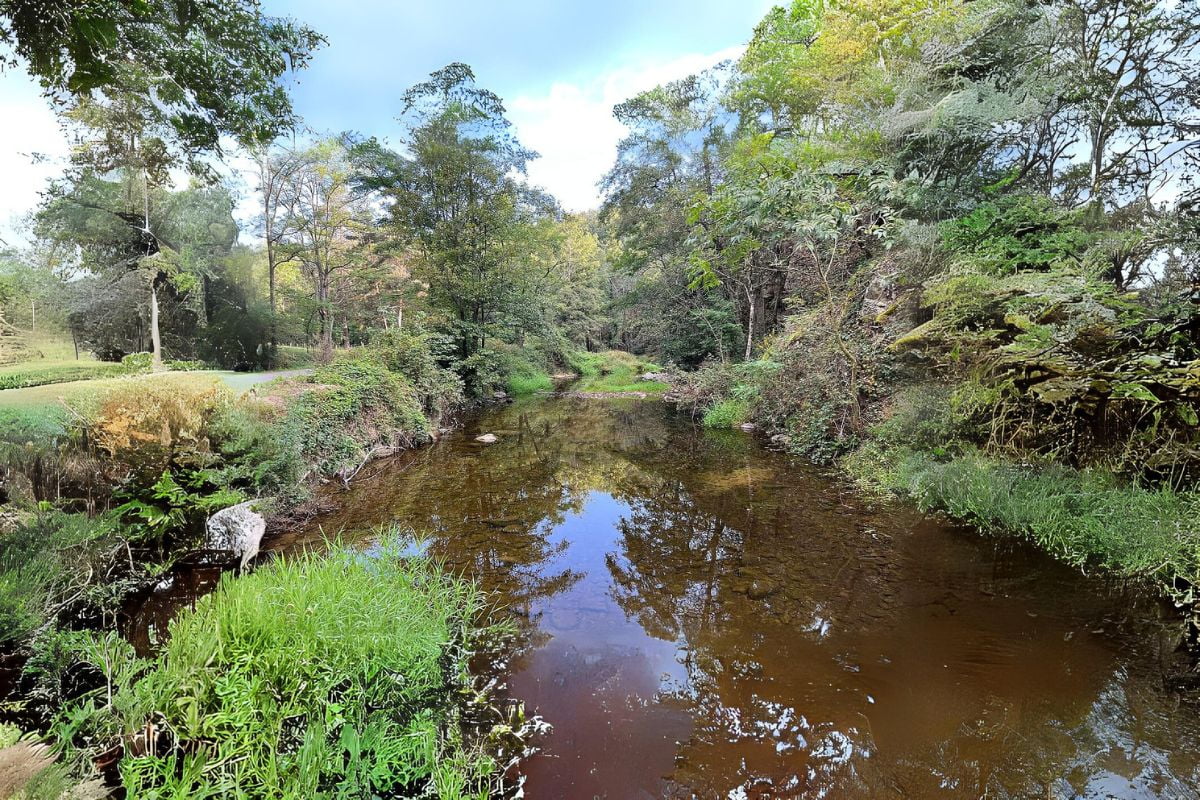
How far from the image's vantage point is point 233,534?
4887 millimetres

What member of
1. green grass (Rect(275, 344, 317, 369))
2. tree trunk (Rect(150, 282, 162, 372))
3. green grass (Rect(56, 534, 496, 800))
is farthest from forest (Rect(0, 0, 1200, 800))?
green grass (Rect(275, 344, 317, 369))

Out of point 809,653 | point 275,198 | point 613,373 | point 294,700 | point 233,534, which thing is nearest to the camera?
point 294,700

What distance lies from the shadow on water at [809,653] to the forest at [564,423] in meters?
0.06

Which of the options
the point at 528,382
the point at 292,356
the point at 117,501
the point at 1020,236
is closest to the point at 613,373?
the point at 528,382

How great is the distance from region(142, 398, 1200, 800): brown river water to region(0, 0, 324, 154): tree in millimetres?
5642

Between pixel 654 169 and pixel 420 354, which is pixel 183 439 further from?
pixel 654 169

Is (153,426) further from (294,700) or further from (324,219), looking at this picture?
(324,219)

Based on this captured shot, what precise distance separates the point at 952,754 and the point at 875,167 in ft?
27.8

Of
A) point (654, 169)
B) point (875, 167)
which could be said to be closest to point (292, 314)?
point (654, 169)

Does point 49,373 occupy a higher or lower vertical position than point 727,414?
higher

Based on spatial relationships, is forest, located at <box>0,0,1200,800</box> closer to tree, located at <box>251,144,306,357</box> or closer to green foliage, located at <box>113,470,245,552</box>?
green foliage, located at <box>113,470,245,552</box>

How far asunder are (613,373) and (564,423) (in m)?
11.7

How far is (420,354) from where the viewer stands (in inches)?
515

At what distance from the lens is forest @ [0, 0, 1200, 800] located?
100 inches
